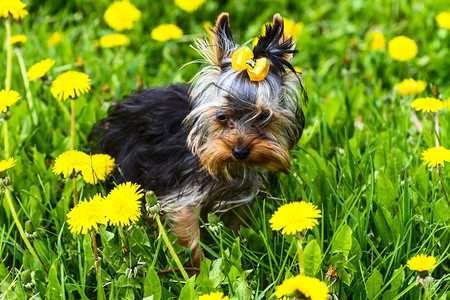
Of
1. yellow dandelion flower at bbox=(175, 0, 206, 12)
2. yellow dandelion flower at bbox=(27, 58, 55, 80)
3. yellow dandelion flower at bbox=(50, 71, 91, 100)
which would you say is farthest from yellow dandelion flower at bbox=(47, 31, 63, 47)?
yellow dandelion flower at bbox=(50, 71, 91, 100)

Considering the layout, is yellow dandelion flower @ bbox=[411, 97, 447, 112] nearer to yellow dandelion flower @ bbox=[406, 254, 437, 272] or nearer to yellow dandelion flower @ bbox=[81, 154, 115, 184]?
yellow dandelion flower @ bbox=[406, 254, 437, 272]

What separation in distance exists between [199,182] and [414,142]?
1563 millimetres

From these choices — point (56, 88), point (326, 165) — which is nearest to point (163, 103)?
point (56, 88)

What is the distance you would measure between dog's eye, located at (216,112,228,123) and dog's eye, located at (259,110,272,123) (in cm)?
16

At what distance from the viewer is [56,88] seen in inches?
123

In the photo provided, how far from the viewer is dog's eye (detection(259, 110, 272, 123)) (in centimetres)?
306

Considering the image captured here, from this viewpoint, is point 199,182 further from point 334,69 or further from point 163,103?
point 334,69

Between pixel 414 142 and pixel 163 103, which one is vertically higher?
pixel 163 103

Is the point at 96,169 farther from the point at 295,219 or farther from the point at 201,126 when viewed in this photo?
the point at 295,219

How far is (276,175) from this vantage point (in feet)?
11.7

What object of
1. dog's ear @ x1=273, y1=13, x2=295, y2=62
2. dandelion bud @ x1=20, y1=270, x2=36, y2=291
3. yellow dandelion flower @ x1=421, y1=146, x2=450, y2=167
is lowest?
dandelion bud @ x1=20, y1=270, x2=36, y2=291

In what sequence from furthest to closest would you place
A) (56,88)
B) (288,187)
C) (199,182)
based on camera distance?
(288,187) < (199,182) < (56,88)

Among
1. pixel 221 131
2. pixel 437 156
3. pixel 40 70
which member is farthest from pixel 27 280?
pixel 437 156

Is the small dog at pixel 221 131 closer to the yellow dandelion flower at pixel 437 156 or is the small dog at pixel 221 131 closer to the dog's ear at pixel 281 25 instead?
the dog's ear at pixel 281 25
